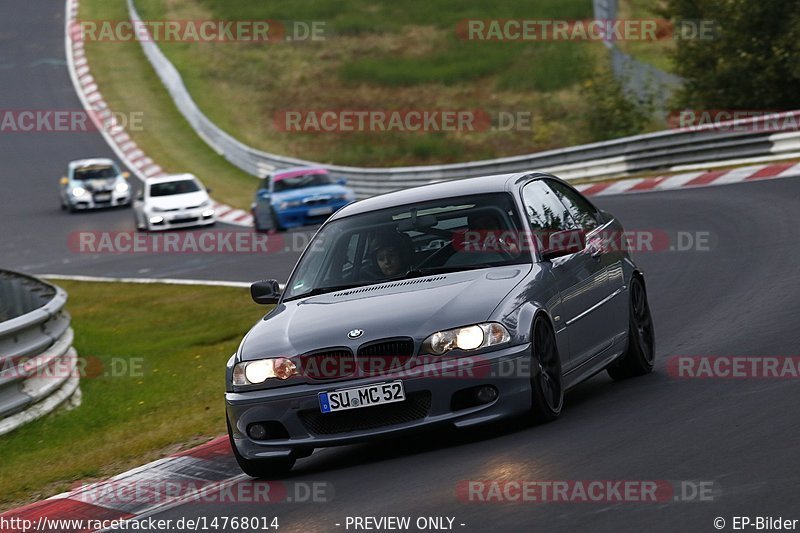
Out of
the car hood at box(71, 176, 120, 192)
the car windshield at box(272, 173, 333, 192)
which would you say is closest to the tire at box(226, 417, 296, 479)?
the car windshield at box(272, 173, 333, 192)

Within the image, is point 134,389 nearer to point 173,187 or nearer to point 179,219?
point 179,219

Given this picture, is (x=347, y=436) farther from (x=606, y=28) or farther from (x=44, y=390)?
(x=606, y=28)

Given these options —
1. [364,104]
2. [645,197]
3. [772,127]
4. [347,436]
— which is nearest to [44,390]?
[347,436]

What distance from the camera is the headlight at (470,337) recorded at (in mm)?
7684

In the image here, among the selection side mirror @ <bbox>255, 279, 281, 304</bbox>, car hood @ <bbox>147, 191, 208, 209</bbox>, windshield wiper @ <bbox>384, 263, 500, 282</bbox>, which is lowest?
car hood @ <bbox>147, 191, 208, 209</bbox>

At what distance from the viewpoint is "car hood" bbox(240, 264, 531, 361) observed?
7.73 meters

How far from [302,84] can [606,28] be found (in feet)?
64.2

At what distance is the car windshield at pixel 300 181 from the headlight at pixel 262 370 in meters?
20.0

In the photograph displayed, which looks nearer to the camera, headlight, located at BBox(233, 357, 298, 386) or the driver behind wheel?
headlight, located at BBox(233, 357, 298, 386)

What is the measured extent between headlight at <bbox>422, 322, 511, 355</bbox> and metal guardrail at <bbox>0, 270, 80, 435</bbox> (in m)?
4.43

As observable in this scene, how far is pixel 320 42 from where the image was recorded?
55906 millimetres

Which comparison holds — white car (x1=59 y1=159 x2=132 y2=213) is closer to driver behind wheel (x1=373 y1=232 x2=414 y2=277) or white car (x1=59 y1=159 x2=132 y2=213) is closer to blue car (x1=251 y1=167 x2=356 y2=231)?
blue car (x1=251 y1=167 x2=356 y2=231)

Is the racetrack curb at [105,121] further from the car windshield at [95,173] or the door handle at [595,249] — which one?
the door handle at [595,249]

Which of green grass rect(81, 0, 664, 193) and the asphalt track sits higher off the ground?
the asphalt track
